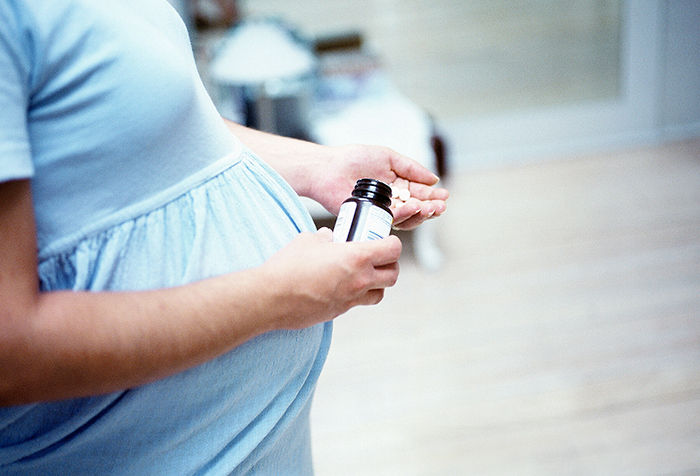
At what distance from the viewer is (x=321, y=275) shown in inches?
19.8

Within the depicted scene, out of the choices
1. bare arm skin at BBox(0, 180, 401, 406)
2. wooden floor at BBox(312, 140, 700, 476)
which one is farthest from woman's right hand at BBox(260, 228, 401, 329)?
wooden floor at BBox(312, 140, 700, 476)

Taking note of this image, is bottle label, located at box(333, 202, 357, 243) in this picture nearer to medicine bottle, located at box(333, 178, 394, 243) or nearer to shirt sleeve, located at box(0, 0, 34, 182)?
medicine bottle, located at box(333, 178, 394, 243)

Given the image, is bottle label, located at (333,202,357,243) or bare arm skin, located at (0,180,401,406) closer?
bare arm skin, located at (0,180,401,406)

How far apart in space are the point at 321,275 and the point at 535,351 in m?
1.38

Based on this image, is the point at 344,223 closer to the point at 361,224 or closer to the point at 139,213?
the point at 361,224

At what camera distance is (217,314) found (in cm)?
46

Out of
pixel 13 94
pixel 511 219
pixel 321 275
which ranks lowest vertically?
pixel 511 219

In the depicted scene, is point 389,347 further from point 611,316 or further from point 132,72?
point 132,72

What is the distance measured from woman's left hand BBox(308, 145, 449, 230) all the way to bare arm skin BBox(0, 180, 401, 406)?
0.16 meters

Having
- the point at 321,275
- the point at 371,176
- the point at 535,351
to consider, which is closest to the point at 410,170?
the point at 371,176

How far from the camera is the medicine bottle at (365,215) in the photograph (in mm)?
568

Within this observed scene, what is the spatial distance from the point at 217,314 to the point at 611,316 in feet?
5.45

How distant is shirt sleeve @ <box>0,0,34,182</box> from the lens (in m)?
0.35

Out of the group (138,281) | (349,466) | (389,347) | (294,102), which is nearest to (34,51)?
(138,281)
